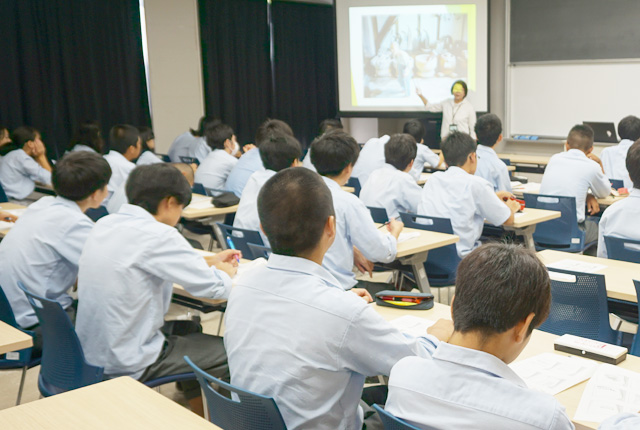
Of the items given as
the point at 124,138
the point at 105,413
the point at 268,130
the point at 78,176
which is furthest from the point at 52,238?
the point at 124,138

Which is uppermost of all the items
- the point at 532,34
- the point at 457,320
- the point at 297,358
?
the point at 532,34

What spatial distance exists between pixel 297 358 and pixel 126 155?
498 cm

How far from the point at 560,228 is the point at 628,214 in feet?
4.75

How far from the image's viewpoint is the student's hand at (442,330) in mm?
2104

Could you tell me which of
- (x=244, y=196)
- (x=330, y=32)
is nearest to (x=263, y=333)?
(x=244, y=196)

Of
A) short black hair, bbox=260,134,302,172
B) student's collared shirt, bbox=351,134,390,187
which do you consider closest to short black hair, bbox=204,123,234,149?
student's collared shirt, bbox=351,134,390,187

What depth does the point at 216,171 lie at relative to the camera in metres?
6.26

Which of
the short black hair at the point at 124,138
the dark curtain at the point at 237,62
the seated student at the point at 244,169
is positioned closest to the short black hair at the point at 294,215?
the seated student at the point at 244,169

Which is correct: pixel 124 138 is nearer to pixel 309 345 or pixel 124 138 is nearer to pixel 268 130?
pixel 268 130

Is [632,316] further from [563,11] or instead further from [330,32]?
[330,32]

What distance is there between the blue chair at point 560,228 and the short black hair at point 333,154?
190cm

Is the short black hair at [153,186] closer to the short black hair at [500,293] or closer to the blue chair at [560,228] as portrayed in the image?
the short black hair at [500,293]

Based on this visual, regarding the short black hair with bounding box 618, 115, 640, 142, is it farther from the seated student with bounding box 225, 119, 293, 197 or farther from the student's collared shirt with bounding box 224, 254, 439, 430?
the student's collared shirt with bounding box 224, 254, 439, 430

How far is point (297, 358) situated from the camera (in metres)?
1.74
